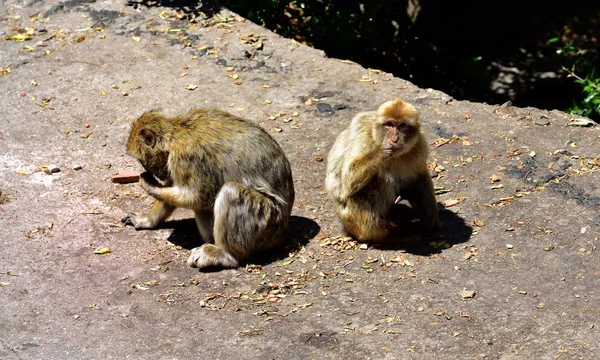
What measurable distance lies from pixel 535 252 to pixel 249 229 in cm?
242

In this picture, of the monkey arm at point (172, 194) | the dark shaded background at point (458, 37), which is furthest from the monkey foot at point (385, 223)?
the dark shaded background at point (458, 37)

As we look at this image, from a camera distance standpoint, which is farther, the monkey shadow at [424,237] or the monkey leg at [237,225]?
the monkey shadow at [424,237]

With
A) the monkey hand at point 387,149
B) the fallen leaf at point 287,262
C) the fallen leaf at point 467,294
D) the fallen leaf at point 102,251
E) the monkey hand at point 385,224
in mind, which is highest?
the monkey hand at point 387,149

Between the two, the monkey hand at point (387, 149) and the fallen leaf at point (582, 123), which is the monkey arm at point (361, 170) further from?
the fallen leaf at point (582, 123)

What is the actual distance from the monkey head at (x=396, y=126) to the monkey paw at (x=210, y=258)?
5.25 feet

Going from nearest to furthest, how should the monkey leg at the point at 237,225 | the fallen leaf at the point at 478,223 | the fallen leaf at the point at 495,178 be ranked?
1. the monkey leg at the point at 237,225
2. the fallen leaf at the point at 478,223
3. the fallen leaf at the point at 495,178

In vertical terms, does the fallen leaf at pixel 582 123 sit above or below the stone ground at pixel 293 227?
above

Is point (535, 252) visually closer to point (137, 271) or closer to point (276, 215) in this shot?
point (276, 215)

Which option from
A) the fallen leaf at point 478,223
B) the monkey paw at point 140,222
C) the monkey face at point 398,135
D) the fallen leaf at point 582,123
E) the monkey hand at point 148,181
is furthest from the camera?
the fallen leaf at point 582,123

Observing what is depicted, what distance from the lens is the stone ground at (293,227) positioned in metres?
6.31

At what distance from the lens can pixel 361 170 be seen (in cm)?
717

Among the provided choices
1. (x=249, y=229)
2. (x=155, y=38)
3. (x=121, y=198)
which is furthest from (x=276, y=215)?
(x=155, y=38)

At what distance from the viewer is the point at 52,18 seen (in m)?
11.5

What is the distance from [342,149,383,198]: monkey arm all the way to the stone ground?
23.7 inches
